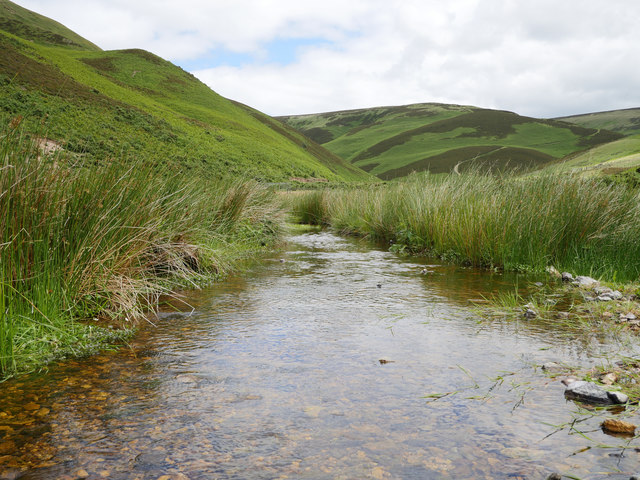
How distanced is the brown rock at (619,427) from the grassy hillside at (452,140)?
6347cm

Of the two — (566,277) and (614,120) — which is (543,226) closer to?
(566,277)

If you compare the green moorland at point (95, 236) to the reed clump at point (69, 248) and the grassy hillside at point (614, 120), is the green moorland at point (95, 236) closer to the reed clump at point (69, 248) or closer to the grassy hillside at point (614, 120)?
the reed clump at point (69, 248)

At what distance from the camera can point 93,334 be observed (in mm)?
3520

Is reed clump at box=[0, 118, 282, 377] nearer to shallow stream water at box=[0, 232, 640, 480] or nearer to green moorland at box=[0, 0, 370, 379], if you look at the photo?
green moorland at box=[0, 0, 370, 379]

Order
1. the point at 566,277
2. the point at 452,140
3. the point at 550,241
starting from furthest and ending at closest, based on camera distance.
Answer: the point at 452,140
the point at 550,241
the point at 566,277

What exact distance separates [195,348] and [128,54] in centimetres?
8696

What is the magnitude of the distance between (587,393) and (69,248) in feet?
12.7

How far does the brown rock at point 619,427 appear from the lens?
2.18 metres

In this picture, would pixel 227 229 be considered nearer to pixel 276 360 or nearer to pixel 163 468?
pixel 276 360

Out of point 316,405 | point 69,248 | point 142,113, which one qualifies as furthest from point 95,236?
point 142,113

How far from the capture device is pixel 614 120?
128 m

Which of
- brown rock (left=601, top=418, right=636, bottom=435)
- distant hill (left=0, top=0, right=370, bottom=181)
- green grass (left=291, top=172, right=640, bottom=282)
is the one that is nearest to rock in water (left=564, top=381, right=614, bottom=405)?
brown rock (left=601, top=418, right=636, bottom=435)

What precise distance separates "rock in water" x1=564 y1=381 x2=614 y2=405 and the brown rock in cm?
31

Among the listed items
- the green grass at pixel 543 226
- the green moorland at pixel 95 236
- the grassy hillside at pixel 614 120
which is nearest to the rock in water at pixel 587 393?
the green moorland at pixel 95 236
